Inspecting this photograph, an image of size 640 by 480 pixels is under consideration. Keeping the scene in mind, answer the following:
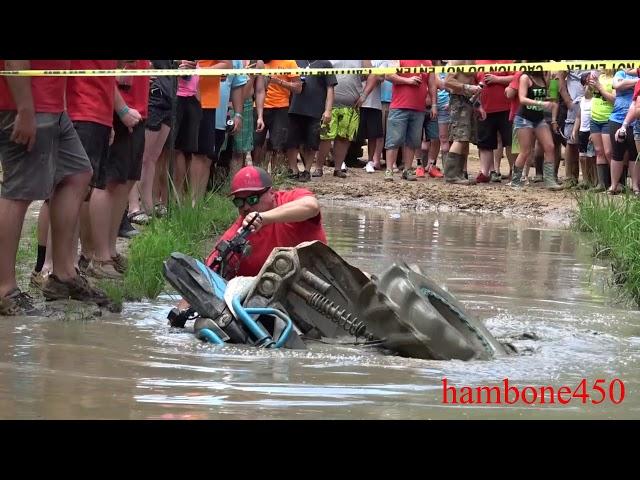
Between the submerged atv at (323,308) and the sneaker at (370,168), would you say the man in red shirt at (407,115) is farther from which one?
the submerged atv at (323,308)

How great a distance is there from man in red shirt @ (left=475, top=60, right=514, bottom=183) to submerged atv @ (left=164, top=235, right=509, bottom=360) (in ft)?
34.7

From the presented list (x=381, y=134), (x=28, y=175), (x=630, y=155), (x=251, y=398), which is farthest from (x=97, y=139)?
(x=381, y=134)

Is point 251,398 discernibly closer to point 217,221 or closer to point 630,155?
point 217,221

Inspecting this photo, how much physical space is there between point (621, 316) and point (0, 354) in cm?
381

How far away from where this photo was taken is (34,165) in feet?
23.0

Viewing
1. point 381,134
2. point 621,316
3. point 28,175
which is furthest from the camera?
point 381,134

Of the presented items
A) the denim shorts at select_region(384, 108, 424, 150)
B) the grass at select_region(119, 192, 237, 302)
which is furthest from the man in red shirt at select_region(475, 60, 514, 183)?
the grass at select_region(119, 192, 237, 302)

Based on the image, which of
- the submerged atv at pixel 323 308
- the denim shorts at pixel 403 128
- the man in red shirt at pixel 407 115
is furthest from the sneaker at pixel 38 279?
the denim shorts at pixel 403 128

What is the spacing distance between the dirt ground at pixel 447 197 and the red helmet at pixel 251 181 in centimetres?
770

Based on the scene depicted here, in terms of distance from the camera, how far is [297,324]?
678 cm

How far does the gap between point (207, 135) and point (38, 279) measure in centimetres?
486

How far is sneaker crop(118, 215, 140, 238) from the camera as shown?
34.2 ft

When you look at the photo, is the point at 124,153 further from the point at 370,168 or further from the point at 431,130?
the point at 431,130

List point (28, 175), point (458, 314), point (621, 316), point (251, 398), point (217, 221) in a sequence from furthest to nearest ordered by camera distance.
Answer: point (217, 221) < point (621, 316) < point (28, 175) < point (458, 314) < point (251, 398)
